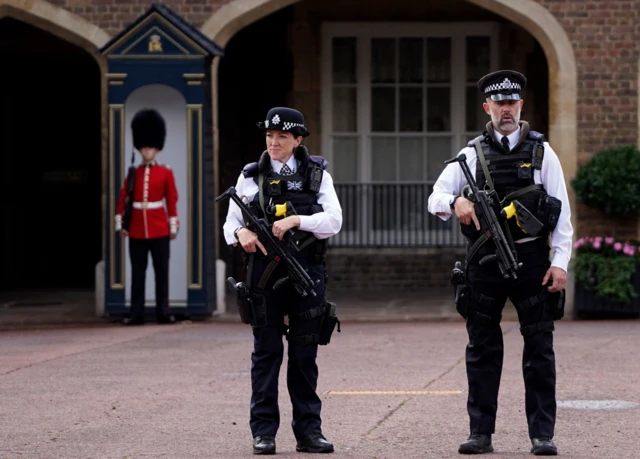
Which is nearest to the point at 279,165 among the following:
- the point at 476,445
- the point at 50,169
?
the point at 476,445

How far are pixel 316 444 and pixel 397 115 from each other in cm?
1090

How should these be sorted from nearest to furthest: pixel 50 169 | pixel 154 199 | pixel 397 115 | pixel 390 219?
pixel 154 199 → pixel 390 219 → pixel 397 115 → pixel 50 169

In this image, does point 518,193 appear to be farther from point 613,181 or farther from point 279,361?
point 613,181

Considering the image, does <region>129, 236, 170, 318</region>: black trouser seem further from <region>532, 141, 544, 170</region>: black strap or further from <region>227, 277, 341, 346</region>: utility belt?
<region>532, 141, 544, 170</region>: black strap

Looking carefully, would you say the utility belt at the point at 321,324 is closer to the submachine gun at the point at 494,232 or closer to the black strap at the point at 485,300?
the black strap at the point at 485,300

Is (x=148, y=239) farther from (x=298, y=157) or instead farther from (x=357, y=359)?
(x=298, y=157)

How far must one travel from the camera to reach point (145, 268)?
551 inches

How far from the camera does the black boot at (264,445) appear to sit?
22.2 ft

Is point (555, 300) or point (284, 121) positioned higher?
point (284, 121)

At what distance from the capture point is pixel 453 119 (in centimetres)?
1738

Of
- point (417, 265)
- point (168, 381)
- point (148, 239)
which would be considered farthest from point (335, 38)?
point (168, 381)

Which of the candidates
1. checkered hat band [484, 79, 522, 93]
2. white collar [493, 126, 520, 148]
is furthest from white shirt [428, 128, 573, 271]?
checkered hat band [484, 79, 522, 93]

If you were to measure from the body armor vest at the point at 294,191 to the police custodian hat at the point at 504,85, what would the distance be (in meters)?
0.91

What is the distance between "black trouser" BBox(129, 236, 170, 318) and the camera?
13.9 meters
